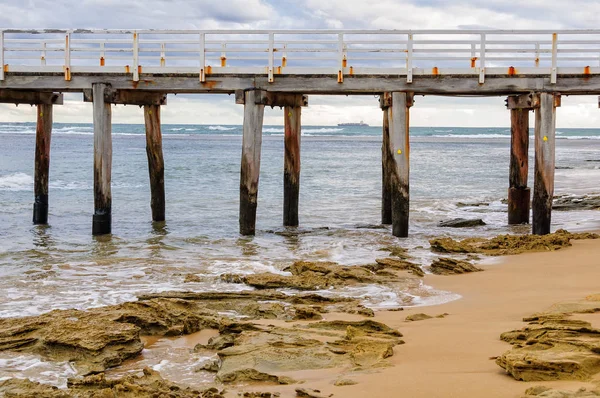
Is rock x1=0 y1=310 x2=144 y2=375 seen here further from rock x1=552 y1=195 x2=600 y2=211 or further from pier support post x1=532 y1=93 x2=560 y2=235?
rock x1=552 y1=195 x2=600 y2=211

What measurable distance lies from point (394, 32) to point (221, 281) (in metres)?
7.47

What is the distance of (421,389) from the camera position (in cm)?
651

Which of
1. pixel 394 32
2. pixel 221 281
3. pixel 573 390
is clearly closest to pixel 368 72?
pixel 394 32

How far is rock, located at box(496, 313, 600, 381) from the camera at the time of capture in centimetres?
635

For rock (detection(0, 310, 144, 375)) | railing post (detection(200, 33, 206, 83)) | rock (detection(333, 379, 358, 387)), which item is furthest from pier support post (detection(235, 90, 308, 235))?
rock (detection(333, 379, 358, 387))

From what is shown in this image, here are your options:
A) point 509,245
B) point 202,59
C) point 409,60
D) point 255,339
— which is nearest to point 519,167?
point 409,60

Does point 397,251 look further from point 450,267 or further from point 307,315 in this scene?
point 307,315

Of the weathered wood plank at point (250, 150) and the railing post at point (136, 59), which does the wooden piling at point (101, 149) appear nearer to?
the railing post at point (136, 59)

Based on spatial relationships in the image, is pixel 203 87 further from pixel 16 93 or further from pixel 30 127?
pixel 30 127

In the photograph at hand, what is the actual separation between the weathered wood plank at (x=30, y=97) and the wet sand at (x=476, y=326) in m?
11.8

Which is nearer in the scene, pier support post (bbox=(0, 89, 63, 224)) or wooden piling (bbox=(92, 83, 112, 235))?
wooden piling (bbox=(92, 83, 112, 235))

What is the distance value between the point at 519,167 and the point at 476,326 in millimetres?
11999

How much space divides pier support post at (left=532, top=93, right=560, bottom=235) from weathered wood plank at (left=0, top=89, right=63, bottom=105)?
12176 millimetres

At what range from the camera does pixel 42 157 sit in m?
21.0
